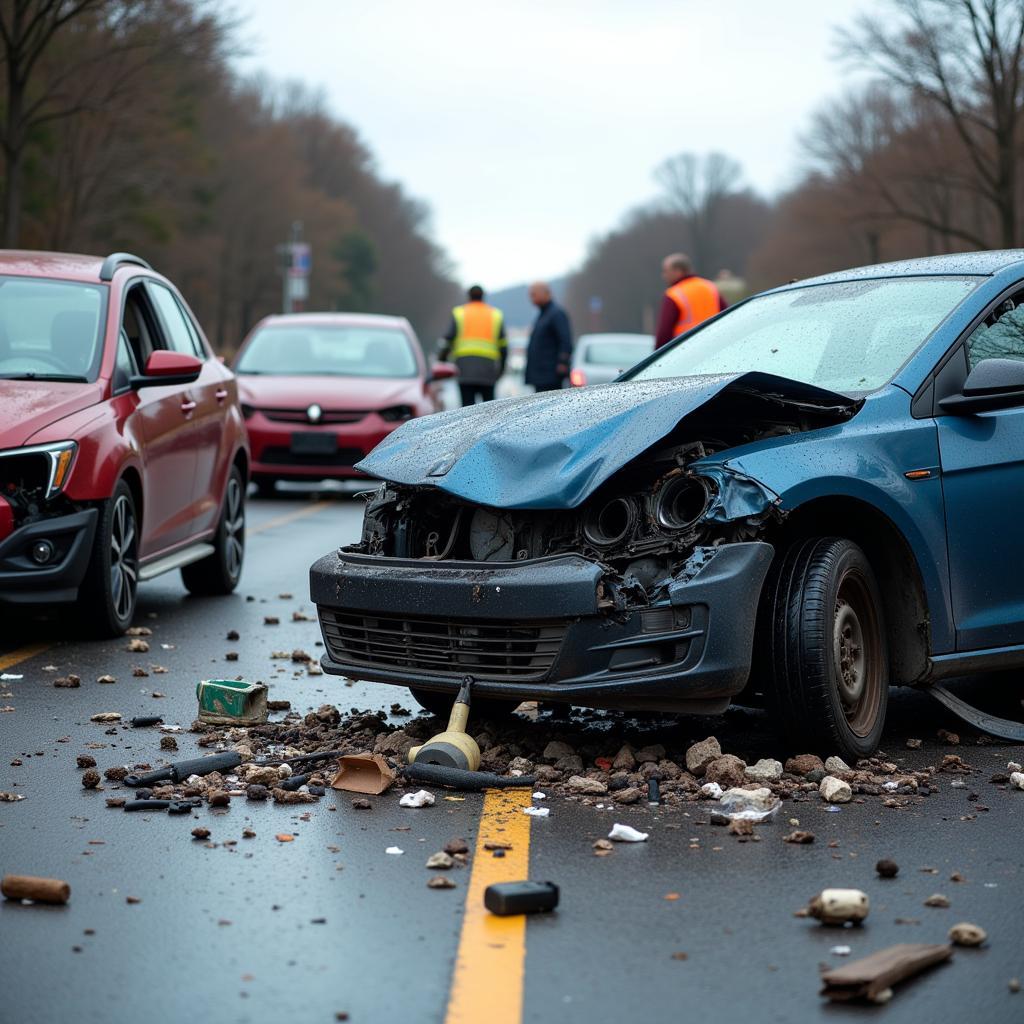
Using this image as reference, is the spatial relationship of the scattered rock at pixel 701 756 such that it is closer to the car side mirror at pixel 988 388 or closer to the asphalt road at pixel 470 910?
the asphalt road at pixel 470 910

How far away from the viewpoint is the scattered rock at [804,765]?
5648 mm

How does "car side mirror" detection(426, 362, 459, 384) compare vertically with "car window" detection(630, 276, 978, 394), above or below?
below

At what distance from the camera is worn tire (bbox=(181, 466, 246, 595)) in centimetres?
1066

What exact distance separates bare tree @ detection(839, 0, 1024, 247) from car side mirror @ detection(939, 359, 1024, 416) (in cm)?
2766

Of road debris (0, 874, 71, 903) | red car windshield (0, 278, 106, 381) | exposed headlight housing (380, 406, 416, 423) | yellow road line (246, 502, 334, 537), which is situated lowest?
yellow road line (246, 502, 334, 537)

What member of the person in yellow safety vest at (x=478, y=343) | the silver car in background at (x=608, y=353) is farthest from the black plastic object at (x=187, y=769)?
the silver car in background at (x=608, y=353)

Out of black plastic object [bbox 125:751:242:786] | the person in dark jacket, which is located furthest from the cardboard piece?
the person in dark jacket

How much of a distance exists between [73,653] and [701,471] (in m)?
3.73

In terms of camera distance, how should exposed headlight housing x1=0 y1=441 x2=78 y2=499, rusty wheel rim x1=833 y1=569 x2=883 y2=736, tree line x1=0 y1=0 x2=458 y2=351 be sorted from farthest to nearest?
tree line x1=0 y1=0 x2=458 y2=351 < exposed headlight housing x1=0 y1=441 x2=78 y2=499 < rusty wheel rim x1=833 y1=569 x2=883 y2=736

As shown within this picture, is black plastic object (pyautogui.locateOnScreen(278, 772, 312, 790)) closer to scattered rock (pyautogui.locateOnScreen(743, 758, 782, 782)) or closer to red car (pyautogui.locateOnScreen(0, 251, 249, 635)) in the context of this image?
scattered rock (pyautogui.locateOnScreen(743, 758, 782, 782))

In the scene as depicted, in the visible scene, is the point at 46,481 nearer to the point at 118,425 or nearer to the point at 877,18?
the point at 118,425

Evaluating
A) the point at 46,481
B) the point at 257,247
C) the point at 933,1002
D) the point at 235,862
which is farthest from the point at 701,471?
the point at 257,247

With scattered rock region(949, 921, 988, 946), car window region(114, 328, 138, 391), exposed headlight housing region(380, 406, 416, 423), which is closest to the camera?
scattered rock region(949, 921, 988, 946)

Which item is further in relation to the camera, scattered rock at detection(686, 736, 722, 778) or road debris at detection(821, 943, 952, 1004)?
scattered rock at detection(686, 736, 722, 778)
